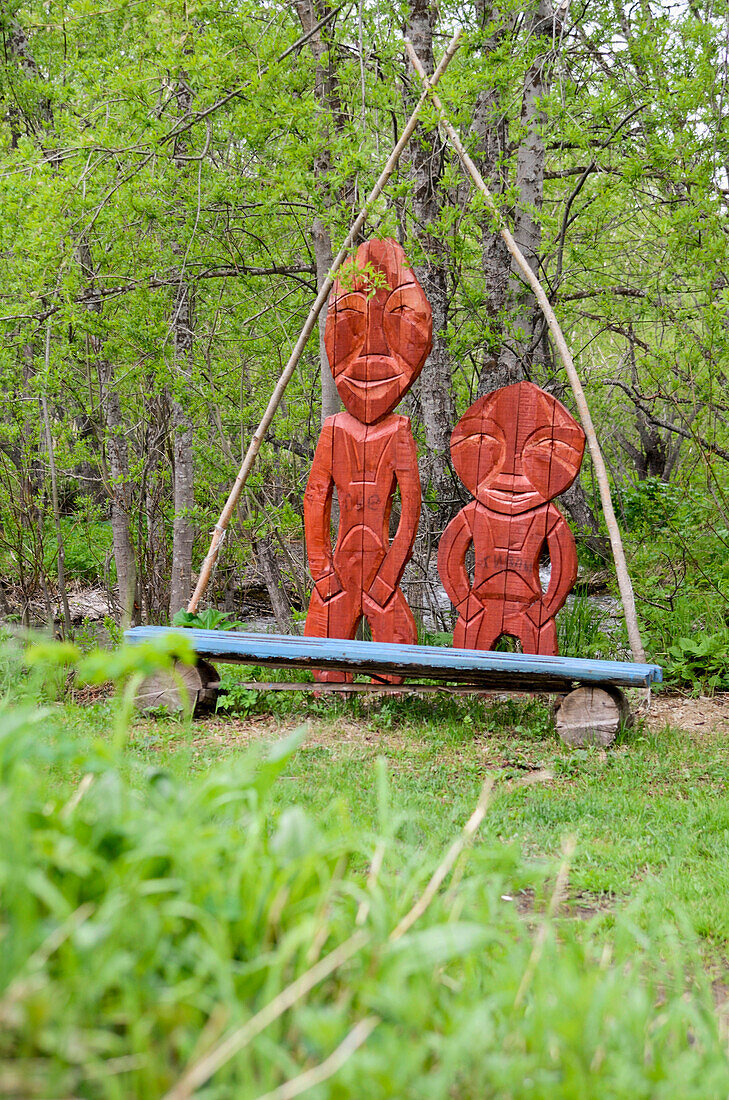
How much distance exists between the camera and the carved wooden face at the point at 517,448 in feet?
17.8

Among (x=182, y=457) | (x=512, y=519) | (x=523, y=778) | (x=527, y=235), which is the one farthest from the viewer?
(x=182, y=457)

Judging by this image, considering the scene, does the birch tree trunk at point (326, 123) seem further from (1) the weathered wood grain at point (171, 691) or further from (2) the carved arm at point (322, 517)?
(1) the weathered wood grain at point (171, 691)

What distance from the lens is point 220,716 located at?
5484 millimetres

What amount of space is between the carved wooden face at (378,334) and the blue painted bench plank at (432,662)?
5.06ft

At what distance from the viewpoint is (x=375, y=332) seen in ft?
18.3

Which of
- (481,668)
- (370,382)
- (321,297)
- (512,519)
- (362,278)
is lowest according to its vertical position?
(481,668)

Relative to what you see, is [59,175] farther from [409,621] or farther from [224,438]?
[409,621]

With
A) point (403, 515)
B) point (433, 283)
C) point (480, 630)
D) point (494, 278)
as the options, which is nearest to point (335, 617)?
point (403, 515)

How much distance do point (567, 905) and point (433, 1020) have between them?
1.75 metres

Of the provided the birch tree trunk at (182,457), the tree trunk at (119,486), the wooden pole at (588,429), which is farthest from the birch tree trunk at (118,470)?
the wooden pole at (588,429)

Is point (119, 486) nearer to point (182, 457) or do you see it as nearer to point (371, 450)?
point (182, 457)

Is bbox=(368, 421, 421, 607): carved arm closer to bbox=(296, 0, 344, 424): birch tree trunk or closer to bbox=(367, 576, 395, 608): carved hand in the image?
bbox=(367, 576, 395, 608): carved hand

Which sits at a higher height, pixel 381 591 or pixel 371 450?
pixel 371 450

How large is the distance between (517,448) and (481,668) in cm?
149
